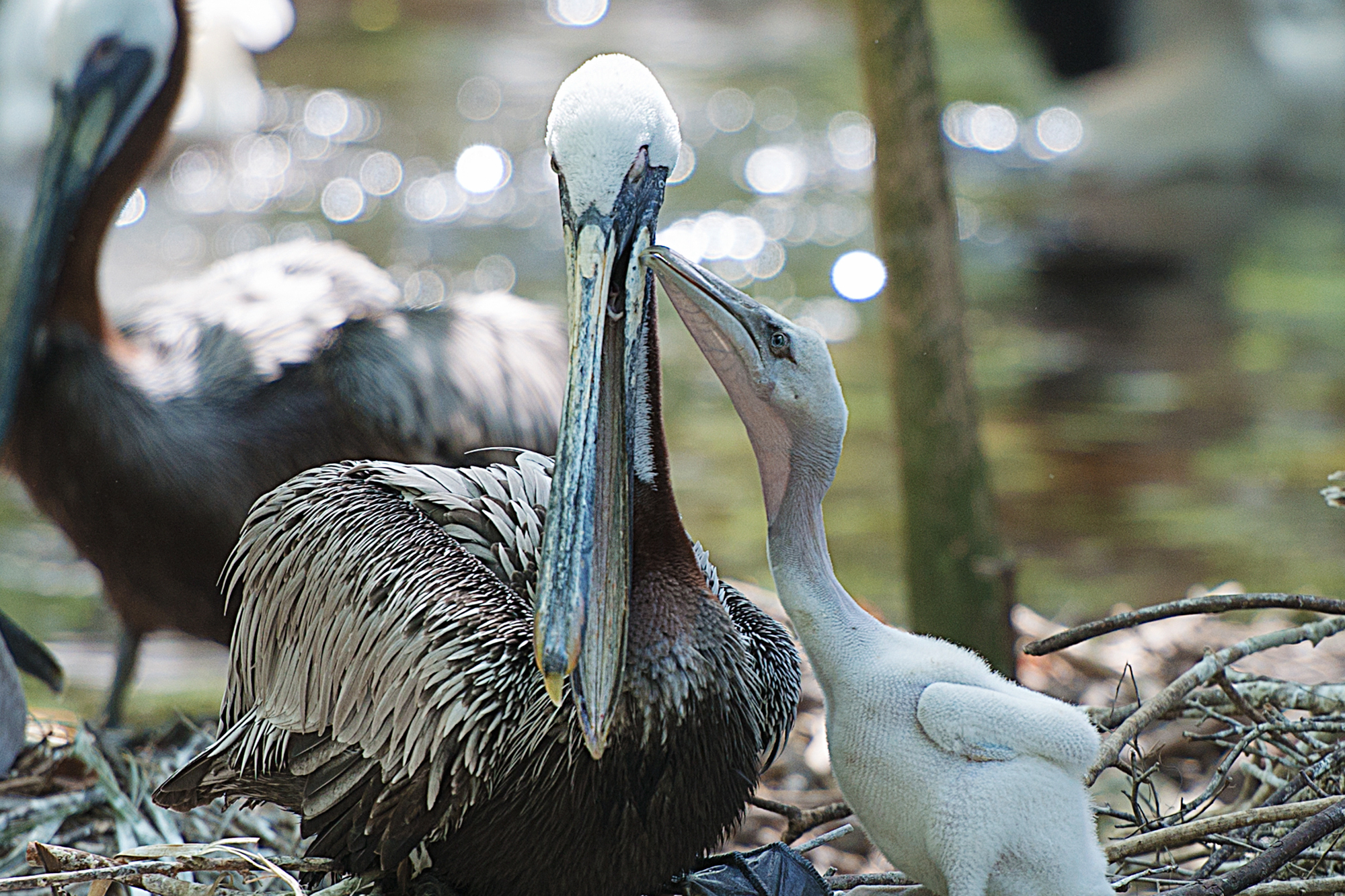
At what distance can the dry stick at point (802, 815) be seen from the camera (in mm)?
2658

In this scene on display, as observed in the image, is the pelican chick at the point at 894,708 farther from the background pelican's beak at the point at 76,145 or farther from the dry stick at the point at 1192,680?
the background pelican's beak at the point at 76,145

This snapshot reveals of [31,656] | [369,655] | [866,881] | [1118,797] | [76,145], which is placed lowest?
[1118,797]

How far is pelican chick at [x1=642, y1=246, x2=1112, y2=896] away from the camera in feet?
6.77

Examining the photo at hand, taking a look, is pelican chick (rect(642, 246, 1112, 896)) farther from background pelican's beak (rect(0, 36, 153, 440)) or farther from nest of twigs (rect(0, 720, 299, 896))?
background pelican's beak (rect(0, 36, 153, 440))

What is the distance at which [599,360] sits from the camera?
6.64 feet

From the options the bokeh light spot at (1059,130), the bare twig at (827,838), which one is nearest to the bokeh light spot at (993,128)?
the bokeh light spot at (1059,130)

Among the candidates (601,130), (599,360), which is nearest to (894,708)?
(599,360)

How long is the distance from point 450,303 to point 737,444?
3.01 meters

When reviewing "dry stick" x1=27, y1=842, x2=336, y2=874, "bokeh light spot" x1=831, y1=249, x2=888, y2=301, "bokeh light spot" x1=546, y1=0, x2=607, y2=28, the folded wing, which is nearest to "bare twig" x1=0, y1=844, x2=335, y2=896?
"dry stick" x1=27, y1=842, x2=336, y2=874

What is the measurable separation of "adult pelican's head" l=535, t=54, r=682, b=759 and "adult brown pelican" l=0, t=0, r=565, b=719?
54.8 inches

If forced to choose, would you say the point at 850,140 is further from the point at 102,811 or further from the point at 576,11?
the point at 102,811

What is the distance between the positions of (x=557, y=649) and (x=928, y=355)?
151cm

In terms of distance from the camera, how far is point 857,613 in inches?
88.2

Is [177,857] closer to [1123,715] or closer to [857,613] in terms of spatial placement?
[857,613]
